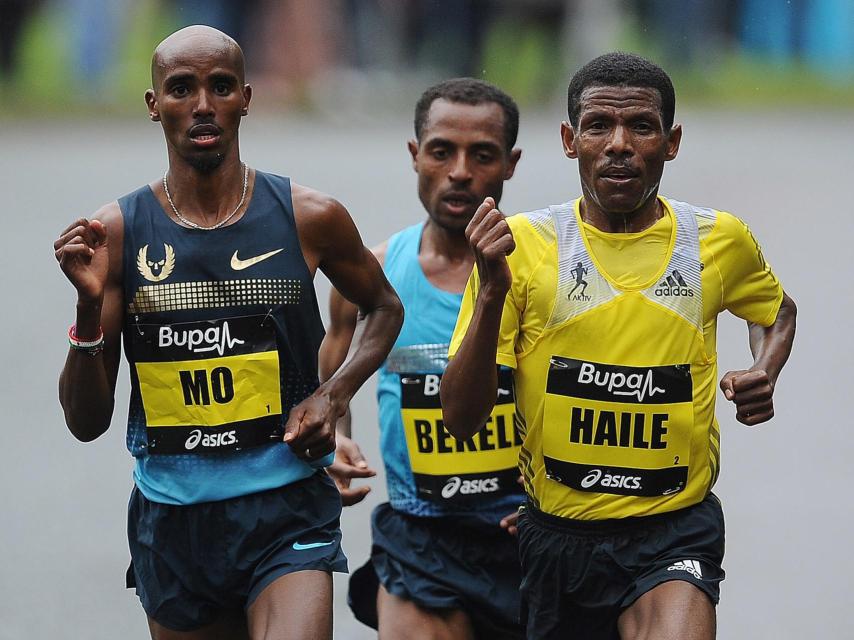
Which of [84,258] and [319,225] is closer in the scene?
[84,258]

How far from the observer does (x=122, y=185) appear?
18.7 metres

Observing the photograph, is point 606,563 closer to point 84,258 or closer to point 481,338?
point 481,338

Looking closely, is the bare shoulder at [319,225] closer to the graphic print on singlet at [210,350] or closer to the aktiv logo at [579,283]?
the graphic print on singlet at [210,350]

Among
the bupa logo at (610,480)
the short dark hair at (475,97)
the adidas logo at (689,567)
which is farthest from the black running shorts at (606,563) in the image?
the short dark hair at (475,97)

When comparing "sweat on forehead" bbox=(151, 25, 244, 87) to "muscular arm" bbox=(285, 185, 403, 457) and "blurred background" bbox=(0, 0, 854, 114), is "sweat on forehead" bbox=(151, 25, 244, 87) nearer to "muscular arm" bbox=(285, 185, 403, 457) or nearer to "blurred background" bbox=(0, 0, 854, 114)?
"muscular arm" bbox=(285, 185, 403, 457)

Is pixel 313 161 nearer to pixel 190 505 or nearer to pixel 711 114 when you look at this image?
pixel 711 114

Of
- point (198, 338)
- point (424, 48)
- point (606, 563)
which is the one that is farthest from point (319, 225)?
point (424, 48)

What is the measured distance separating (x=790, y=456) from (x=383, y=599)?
14.9ft

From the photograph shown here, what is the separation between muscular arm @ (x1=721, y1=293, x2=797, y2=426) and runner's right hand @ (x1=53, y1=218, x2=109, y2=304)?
5.70ft

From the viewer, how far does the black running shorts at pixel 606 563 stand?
512cm

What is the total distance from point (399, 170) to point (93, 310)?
1596cm

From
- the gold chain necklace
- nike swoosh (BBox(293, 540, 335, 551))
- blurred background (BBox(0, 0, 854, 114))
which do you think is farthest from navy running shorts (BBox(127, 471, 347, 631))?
blurred background (BBox(0, 0, 854, 114))

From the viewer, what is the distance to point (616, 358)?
16.9 feet

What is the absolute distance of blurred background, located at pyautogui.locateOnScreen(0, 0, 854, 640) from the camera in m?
8.80
